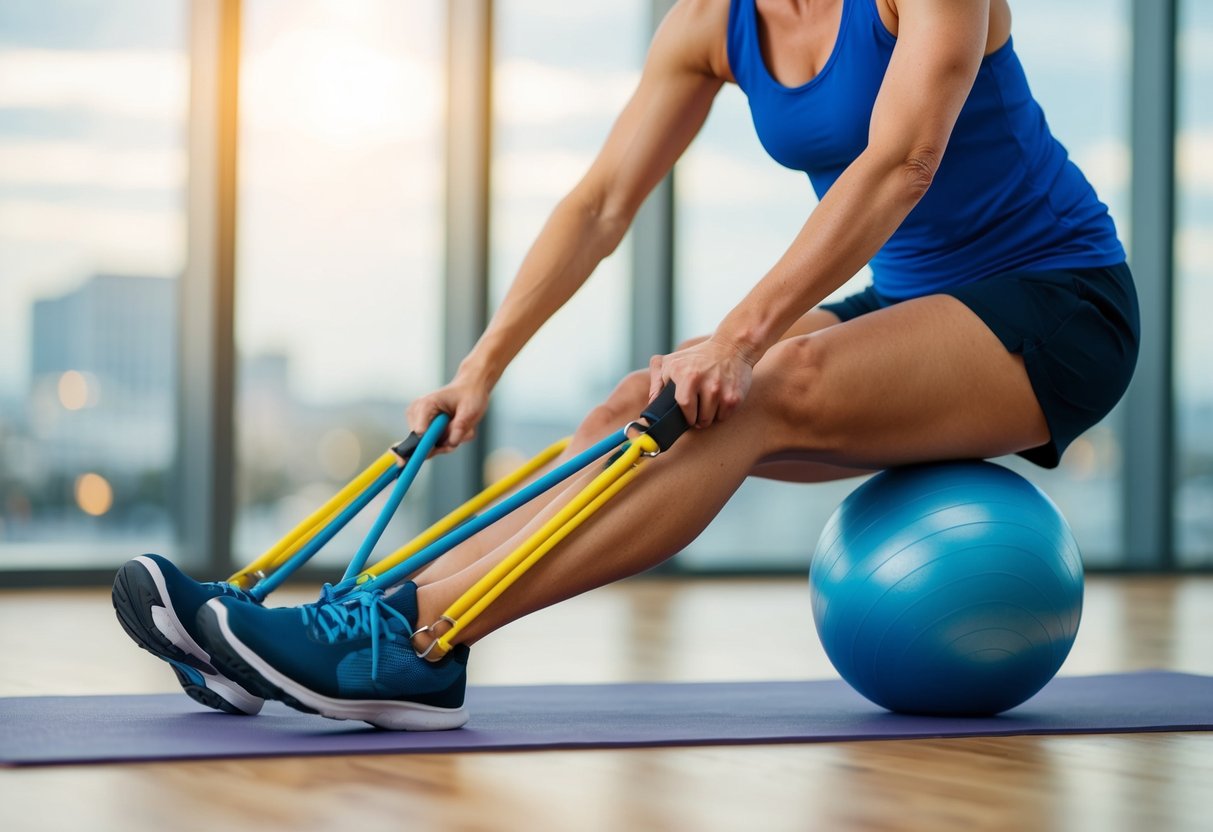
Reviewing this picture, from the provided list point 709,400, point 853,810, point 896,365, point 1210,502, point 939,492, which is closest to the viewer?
point 853,810

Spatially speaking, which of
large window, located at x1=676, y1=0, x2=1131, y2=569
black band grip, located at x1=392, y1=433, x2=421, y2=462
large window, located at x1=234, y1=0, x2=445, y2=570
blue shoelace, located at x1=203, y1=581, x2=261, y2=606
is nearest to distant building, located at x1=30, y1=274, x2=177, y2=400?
large window, located at x1=234, y1=0, x2=445, y2=570

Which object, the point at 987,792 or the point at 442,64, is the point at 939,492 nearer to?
the point at 987,792

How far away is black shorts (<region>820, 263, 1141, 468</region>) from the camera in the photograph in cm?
151

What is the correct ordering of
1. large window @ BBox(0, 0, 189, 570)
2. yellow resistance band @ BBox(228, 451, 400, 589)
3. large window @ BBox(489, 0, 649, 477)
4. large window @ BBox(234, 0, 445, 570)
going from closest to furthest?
yellow resistance band @ BBox(228, 451, 400, 589) → large window @ BBox(0, 0, 189, 570) → large window @ BBox(234, 0, 445, 570) → large window @ BBox(489, 0, 649, 477)

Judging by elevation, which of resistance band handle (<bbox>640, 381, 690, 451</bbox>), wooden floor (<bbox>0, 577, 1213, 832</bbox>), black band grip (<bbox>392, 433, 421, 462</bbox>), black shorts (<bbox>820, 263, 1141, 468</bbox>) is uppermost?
black shorts (<bbox>820, 263, 1141, 468</bbox>)

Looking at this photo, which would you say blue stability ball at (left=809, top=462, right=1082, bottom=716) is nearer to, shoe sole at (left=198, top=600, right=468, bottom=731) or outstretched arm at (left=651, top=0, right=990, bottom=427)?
outstretched arm at (left=651, top=0, right=990, bottom=427)

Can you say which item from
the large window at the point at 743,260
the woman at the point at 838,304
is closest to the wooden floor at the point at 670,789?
the woman at the point at 838,304

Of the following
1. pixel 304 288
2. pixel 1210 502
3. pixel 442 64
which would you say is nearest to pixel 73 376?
pixel 304 288

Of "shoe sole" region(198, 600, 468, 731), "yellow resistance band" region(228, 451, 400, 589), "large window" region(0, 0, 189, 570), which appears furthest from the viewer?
"large window" region(0, 0, 189, 570)

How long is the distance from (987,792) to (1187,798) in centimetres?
15

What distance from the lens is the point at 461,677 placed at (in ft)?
4.48

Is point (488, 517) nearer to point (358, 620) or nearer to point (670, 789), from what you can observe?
point (358, 620)

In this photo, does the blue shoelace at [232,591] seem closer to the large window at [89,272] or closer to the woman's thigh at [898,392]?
the woman's thigh at [898,392]

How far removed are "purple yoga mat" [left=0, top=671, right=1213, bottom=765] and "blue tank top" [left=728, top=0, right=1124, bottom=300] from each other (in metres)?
0.49
